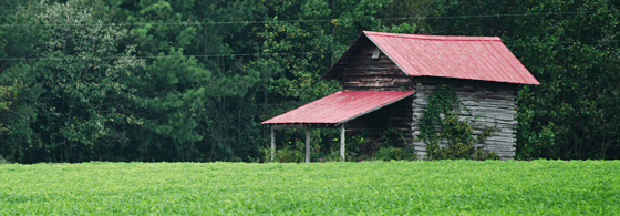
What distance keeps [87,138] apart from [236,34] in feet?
40.4

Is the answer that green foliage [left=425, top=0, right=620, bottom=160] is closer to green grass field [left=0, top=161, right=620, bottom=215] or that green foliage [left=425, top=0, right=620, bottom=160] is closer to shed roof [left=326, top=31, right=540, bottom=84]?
shed roof [left=326, top=31, right=540, bottom=84]

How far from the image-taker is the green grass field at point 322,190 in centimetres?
1440

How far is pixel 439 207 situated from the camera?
14578 millimetres

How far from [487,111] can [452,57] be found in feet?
9.04

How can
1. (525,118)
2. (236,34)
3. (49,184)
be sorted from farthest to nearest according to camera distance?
(236,34) < (525,118) < (49,184)

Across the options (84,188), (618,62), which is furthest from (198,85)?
(84,188)

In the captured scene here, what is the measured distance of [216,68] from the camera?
4828cm

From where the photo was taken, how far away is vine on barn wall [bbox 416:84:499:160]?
1252 inches

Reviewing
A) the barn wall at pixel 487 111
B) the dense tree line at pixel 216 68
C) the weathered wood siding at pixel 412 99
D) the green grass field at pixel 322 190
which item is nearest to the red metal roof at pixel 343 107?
the weathered wood siding at pixel 412 99

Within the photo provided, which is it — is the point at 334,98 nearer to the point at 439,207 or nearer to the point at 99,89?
the point at 99,89

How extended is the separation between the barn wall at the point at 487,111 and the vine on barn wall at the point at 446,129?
0.24 m

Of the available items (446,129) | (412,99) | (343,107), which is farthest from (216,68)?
(446,129)

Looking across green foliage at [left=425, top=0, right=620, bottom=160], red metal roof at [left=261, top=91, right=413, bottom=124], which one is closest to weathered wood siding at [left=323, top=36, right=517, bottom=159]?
red metal roof at [left=261, top=91, right=413, bottom=124]

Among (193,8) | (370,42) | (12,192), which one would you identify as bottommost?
(12,192)
